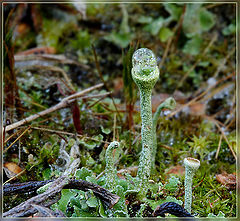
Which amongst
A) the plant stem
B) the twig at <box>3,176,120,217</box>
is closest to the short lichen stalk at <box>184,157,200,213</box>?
the plant stem

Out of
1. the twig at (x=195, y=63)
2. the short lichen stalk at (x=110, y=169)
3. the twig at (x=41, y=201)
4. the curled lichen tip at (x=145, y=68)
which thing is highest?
the curled lichen tip at (x=145, y=68)

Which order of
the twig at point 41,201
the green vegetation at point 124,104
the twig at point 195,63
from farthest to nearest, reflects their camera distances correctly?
the twig at point 195,63, the green vegetation at point 124,104, the twig at point 41,201

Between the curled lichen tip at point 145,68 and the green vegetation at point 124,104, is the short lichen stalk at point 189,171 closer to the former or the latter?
the green vegetation at point 124,104

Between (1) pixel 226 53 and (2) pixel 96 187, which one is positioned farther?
(1) pixel 226 53

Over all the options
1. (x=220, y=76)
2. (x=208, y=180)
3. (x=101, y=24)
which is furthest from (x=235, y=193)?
(x=101, y=24)

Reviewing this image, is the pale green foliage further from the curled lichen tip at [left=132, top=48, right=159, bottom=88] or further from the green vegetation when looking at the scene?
the curled lichen tip at [left=132, top=48, right=159, bottom=88]

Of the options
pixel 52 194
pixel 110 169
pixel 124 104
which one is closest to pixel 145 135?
pixel 110 169

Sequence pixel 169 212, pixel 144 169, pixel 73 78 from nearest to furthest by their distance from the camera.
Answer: pixel 169 212 → pixel 144 169 → pixel 73 78

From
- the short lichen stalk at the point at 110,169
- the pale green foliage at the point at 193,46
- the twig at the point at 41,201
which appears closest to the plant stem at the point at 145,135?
the short lichen stalk at the point at 110,169

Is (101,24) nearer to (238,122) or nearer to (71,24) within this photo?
(71,24)
